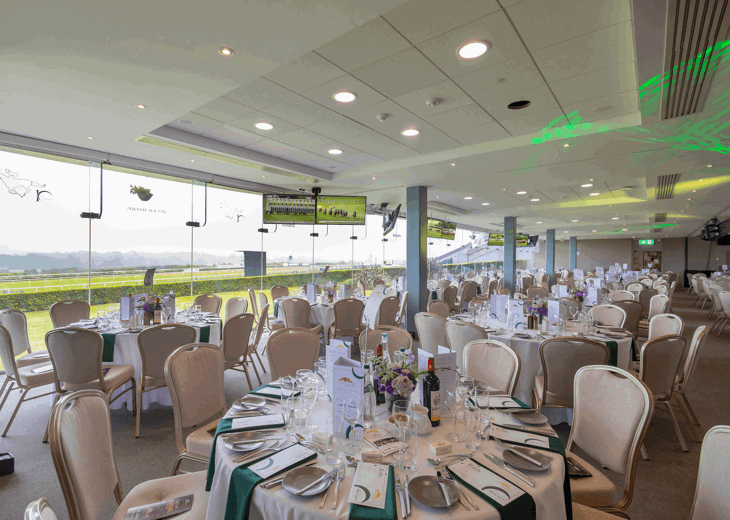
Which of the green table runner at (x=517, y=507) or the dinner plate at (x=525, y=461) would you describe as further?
the dinner plate at (x=525, y=461)

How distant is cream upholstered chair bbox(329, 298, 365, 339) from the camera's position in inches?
234

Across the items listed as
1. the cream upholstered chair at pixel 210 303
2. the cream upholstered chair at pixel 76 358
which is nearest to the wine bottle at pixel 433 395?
the cream upholstered chair at pixel 76 358

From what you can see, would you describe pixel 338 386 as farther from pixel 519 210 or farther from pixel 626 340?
pixel 519 210

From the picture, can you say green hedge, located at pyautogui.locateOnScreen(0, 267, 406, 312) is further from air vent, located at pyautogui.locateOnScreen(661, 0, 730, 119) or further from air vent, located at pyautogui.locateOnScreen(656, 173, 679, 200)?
air vent, located at pyautogui.locateOnScreen(656, 173, 679, 200)

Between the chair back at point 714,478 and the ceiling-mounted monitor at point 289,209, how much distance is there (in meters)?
7.09

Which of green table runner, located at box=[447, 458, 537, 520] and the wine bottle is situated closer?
green table runner, located at box=[447, 458, 537, 520]

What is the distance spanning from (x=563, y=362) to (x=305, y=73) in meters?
3.59

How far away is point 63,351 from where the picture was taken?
3.41 meters

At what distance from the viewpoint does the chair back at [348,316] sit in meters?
Answer: 5.94

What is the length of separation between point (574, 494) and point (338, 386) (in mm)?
1376

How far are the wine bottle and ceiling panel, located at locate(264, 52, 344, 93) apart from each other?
8.90ft

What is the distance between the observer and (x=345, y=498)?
1.34 m

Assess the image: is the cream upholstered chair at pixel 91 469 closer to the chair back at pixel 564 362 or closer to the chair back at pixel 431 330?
the chair back at pixel 564 362

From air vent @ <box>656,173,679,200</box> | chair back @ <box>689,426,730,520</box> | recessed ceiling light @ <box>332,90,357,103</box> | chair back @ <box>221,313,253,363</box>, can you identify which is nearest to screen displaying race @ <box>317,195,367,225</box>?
chair back @ <box>221,313,253,363</box>
